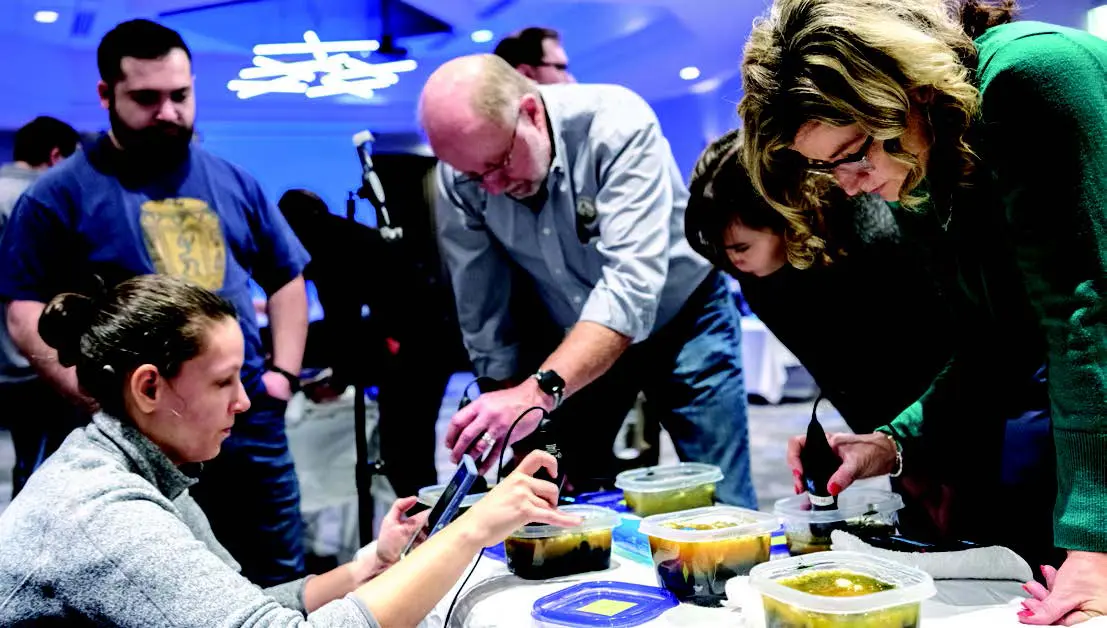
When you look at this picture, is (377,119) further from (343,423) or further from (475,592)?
(475,592)

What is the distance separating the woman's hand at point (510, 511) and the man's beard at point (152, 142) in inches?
64.4

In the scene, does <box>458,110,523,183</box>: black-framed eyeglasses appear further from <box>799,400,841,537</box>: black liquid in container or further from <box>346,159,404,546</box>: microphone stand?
<box>799,400,841,537</box>: black liquid in container

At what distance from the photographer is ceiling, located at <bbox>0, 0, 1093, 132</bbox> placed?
3871 mm

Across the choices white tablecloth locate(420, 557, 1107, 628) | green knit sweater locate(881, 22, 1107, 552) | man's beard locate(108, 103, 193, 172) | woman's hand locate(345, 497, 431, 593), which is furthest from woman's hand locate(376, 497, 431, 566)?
man's beard locate(108, 103, 193, 172)

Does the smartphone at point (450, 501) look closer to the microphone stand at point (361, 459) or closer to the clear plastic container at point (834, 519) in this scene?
the clear plastic container at point (834, 519)

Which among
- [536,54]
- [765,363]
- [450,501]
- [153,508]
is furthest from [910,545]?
[765,363]

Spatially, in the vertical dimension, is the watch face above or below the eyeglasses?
below

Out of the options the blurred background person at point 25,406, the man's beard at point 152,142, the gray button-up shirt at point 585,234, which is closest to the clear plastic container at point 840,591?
the gray button-up shirt at point 585,234

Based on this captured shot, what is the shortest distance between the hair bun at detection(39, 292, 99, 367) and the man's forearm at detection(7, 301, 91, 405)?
42.9 inches

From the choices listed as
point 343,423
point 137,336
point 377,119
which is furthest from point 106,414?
point 377,119

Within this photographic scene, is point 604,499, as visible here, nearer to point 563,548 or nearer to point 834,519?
point 563,548

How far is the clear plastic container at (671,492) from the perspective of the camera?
60.0 inches

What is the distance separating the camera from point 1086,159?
96 cm

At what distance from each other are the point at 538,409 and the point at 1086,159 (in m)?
0.96
